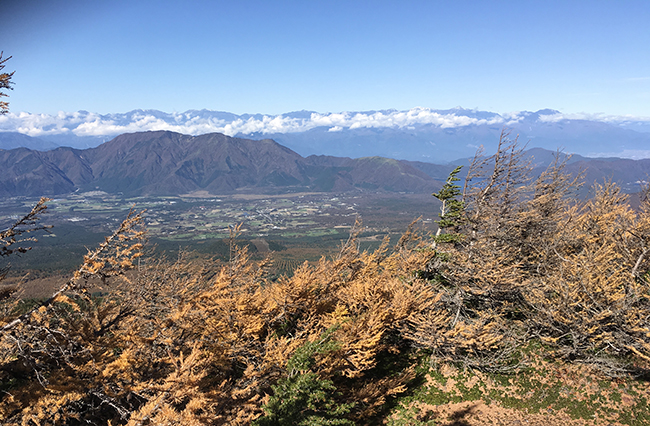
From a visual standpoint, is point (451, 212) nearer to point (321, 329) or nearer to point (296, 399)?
point (321, 329)

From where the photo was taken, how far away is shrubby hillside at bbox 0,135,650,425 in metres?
11.4

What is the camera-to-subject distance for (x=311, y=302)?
68.7 ft

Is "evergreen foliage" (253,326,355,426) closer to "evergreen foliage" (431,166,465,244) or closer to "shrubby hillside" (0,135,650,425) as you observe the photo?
"shrubby hillside" (0,135,650,425)

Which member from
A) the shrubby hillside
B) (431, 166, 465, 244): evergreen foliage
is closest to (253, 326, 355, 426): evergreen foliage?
the shrubby hillside

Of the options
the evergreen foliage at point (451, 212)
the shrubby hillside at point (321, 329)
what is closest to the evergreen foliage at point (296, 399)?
the shrubby hillside at point (321, 329)

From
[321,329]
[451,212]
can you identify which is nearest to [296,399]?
[321,329]

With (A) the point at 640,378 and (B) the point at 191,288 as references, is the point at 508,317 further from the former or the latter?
(B) the point at 191,288

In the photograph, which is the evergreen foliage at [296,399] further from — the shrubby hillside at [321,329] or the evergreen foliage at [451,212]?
the evergreen foliage at [451,212]

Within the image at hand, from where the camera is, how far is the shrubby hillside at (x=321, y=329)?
1137 centimetres

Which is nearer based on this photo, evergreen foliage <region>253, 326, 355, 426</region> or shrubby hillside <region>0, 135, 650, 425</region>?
shrubby hillside <region>0, 135, 650, 425</region>

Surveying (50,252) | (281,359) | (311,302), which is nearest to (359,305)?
(311,302)

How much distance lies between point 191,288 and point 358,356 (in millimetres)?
14268

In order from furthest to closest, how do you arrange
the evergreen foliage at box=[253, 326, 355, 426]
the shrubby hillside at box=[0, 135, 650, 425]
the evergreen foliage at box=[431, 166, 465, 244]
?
1. the evergreen foliage at box=[431, 166, 465, 244]
2. the evergreen foliage at box=[253, 326, 355, 426]
3. the shrubby hillside at box=[0, 135, 650, 425]

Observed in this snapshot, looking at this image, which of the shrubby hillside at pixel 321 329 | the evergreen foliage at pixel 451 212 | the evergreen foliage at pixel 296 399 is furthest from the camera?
the evergreen foliage at pixel 451 212
